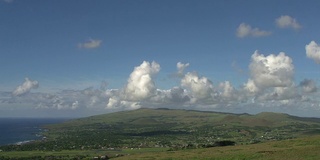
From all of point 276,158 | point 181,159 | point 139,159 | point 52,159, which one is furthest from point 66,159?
point 276,158

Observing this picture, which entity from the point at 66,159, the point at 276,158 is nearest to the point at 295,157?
the point at 276,158

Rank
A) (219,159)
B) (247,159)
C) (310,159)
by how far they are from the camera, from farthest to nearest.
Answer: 1. (219,159)
2. (247,159)
3. (310,159)

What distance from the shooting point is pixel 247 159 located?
3004 inches

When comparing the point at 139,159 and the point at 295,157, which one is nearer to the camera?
the point at 295,157

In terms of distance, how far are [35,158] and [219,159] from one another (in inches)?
5092

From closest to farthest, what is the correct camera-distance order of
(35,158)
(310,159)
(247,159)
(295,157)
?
(310,159), (295,157), (247,159), (35,158)

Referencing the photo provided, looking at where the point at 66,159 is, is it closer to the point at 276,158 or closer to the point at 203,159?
the point at 203,159

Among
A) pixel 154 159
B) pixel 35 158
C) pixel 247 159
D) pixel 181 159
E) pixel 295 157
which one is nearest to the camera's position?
pixel 295 157

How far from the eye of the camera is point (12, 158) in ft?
606

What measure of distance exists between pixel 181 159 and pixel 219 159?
11.3 metres

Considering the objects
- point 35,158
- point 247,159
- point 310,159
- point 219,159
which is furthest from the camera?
point 35,158

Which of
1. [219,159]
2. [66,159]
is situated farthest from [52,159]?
[219,159]

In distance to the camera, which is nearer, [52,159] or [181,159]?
[181,159]

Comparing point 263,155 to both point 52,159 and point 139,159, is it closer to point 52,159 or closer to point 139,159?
point 139,159
